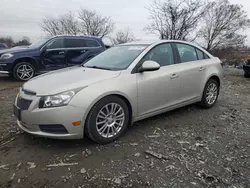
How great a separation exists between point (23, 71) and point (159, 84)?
18.9ft

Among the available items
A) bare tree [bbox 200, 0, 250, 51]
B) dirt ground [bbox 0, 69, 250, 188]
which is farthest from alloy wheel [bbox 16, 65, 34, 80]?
bare tree [bbox 200, 0, 250, 51]

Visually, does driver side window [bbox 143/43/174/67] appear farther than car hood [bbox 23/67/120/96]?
Yes

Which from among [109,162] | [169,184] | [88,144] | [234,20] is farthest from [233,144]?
[234,20]

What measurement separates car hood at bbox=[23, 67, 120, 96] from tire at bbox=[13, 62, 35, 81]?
186 inches

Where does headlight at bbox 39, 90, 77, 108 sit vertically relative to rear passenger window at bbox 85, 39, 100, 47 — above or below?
below

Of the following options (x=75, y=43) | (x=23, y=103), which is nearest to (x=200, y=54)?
(x=23, y=103)

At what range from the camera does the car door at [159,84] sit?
314cm

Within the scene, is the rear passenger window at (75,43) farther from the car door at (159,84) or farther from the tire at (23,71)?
the car door at (159,84)

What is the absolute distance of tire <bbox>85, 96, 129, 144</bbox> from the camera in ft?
8.80

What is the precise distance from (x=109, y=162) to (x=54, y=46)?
6312mm

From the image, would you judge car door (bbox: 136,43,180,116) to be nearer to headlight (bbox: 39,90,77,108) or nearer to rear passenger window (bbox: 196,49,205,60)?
rear passenger window (bbox: 196,49,205,60)

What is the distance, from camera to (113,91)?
279 cm

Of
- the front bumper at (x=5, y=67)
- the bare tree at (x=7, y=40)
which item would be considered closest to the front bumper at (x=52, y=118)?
the front bumper at (x=5, y=67)

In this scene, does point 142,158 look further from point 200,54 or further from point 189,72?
point 200,54
